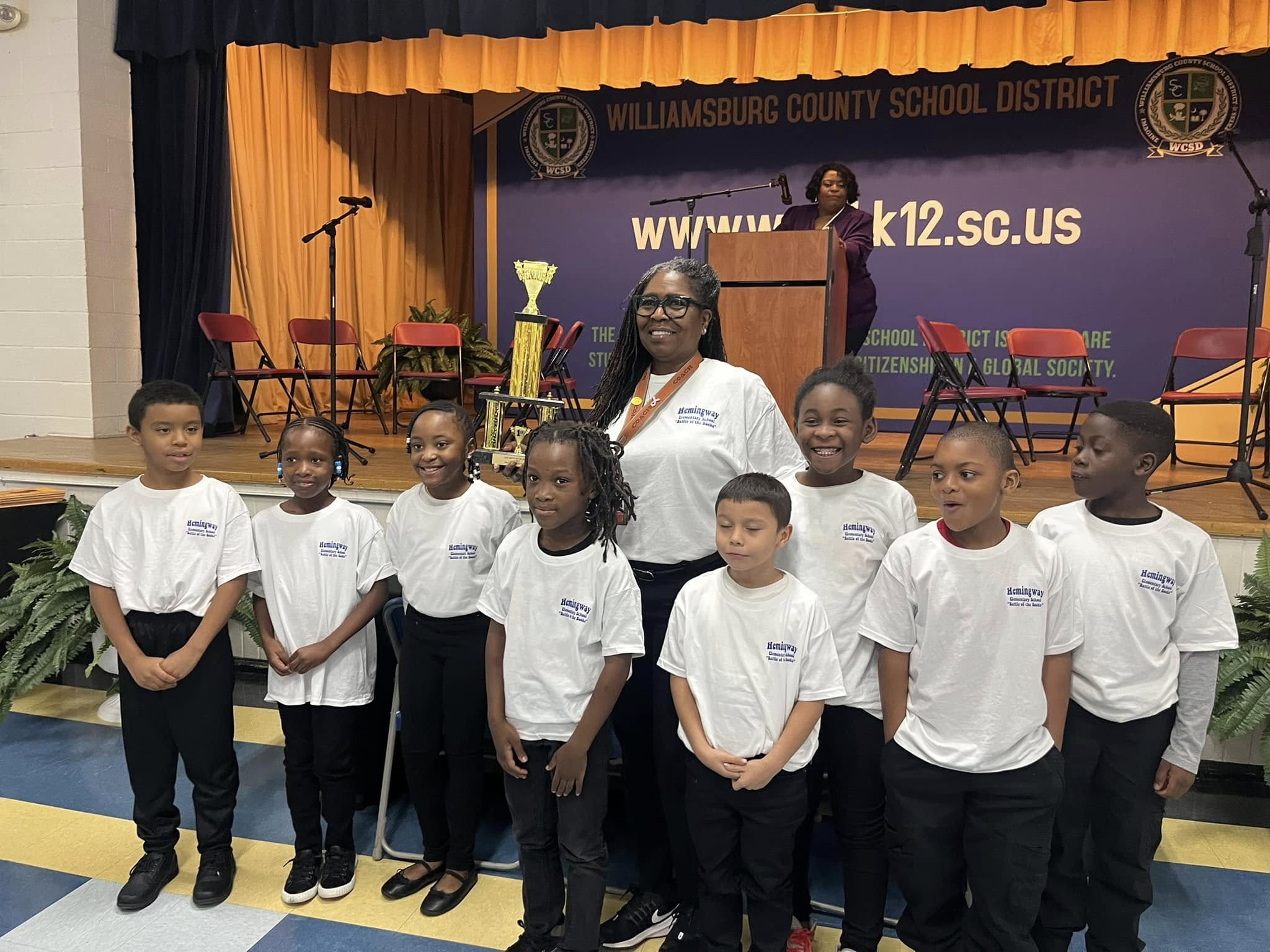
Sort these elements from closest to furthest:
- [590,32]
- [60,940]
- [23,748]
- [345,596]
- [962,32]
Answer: [60,940] → [345,596] → [23,748] → [962,32] → [590,32]

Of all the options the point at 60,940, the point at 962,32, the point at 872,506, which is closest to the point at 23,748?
the point at 60,940

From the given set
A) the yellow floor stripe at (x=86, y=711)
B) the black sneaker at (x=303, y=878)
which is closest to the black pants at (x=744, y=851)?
the black sneaker at (x=303, y=878)

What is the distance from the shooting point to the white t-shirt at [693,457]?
1.85 m

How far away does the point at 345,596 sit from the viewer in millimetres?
2197

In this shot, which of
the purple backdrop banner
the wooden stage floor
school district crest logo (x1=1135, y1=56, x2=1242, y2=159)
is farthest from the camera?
the purple backdrop banner

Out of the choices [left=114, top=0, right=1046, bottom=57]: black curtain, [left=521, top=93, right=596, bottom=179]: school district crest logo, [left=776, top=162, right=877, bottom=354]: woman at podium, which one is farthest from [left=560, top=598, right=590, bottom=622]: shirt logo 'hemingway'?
[left=521, top=93, right=596, bottom=179]: school district crest logo

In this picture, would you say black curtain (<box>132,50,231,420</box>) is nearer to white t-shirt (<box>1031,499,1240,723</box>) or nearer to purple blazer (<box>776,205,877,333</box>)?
purple blazer (<box>776,205,877,333</box>)

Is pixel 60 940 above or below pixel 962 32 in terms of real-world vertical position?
below

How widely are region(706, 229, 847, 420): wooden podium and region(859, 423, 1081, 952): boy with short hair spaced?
77.1 inches

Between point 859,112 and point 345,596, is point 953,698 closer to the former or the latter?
point 345,596

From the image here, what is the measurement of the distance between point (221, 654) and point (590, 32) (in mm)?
4750

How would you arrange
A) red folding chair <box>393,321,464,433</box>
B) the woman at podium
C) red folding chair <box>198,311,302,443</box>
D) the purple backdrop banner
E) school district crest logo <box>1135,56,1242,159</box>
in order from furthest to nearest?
red folding chair <box>393,321,464,433</box>, the purple backdrop banner, school district crest logo <box>1135,56,1242,159</box>, red folding chair <box>198,311,302,443</box>, the woman at podium

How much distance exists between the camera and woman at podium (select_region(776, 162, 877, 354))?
166 inches

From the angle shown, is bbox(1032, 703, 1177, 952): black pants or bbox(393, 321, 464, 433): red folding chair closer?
bbox(1032, 703, 1177, 952): black pants
